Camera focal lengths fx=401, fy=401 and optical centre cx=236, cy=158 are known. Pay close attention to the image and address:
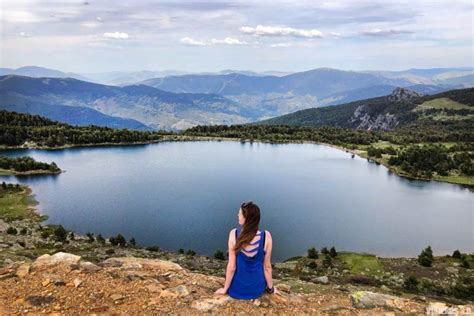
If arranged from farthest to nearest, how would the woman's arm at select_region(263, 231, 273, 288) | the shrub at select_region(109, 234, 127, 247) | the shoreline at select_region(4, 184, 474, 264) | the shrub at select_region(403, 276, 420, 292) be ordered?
the shoreline at select_region(4, 184, 474, 264), the shrub at select_region(109, 234, 127, 247), the shrub at select_region(403, 276, 420, 292), the woman's arm at select_region(263, 231, 273, 288)

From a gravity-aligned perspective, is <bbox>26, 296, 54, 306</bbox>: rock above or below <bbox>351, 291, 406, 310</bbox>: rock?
above

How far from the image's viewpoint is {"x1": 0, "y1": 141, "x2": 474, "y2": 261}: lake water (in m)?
67.4

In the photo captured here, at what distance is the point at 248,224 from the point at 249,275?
236cm

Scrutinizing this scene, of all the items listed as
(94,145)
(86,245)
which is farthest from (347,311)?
(94,145)

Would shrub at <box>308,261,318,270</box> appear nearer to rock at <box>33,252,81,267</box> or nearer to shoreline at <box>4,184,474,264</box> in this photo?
shoreline at <box>4,184,474,264</box>

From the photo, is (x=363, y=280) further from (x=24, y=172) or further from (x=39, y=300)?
(x=24, y=172)

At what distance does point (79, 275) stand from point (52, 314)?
297 centimetres

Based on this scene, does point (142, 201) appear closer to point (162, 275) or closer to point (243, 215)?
point (162, 275)

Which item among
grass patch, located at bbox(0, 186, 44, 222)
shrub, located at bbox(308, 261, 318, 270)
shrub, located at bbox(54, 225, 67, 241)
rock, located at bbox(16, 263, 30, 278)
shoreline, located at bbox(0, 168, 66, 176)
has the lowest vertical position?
shrub, located at bbox(308, 261, 318, 270)

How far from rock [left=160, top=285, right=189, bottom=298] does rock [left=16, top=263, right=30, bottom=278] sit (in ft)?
19.6

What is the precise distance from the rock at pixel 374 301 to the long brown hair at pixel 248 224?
730 cm

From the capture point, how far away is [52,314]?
1388cm

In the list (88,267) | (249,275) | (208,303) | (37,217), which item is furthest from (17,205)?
(249,275)

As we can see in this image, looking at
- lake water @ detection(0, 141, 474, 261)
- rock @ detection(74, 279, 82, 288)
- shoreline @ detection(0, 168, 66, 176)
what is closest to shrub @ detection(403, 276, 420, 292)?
lake water @ detection(0, 141, 474, 261)
